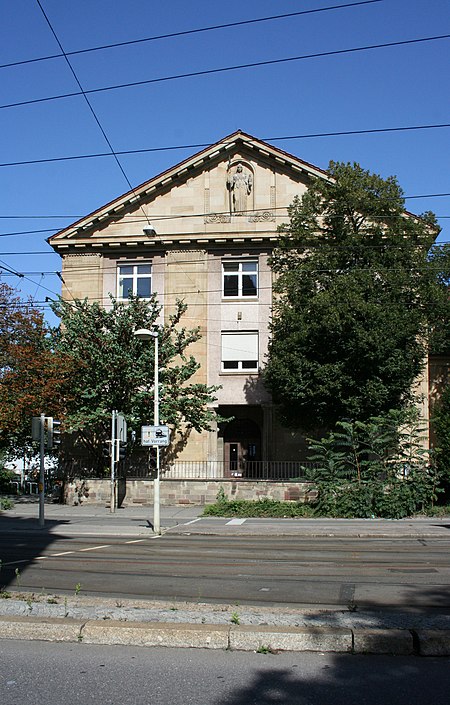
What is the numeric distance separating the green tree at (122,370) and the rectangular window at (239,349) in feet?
8.48

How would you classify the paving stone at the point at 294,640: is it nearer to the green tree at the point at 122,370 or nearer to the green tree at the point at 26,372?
the green tree at the point at 26,372

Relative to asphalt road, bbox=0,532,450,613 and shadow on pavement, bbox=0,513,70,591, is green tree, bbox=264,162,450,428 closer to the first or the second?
asphalt road, bbox=0,532,450,613

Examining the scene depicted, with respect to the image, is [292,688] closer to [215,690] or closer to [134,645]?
[215,690]

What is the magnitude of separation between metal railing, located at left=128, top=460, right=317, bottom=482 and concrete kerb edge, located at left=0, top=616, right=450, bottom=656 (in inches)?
851

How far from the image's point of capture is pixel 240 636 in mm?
6426

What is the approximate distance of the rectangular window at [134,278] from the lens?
35.9 metres

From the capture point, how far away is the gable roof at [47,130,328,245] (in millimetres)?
35062

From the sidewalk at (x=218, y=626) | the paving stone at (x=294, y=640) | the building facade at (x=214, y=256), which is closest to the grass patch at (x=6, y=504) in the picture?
the building facade at (x=214, y=256)

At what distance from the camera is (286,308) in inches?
1177

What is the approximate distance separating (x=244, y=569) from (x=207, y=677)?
670 cm

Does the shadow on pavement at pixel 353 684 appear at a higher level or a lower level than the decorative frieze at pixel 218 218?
lower

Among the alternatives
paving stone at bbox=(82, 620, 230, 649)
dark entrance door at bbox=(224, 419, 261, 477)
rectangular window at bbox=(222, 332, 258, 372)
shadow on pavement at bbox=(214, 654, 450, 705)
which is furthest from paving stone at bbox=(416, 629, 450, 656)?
dark entrance door at bbox=(224, 419, 261, 477)

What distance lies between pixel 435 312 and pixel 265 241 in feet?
30.6

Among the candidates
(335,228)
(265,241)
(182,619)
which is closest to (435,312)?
(335,228)
